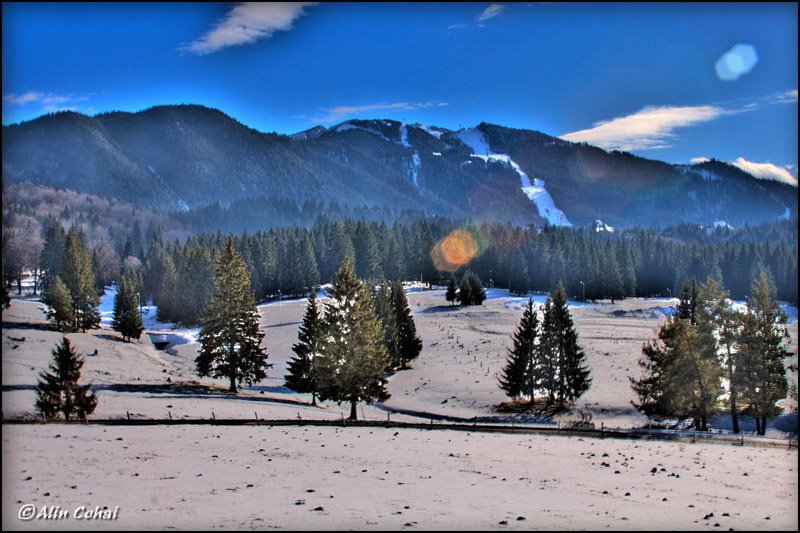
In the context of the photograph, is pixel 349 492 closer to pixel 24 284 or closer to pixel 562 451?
pixel 562 451

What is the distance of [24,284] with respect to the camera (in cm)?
13975

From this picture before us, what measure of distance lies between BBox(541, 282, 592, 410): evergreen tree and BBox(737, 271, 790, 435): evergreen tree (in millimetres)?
13056

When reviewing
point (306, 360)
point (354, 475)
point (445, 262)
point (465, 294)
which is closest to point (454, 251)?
point (445, 262)

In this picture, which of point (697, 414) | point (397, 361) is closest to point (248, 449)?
point (697, 414)

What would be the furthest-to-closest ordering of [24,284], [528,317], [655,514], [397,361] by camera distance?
[24,284] → [397,361] → [528,317] → [655,514]

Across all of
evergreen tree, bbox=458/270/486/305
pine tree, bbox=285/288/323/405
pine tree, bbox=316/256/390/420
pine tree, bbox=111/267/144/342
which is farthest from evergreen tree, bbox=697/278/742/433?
evergreen tree, bbox=458/270/486/305

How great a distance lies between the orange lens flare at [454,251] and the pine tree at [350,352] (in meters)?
105

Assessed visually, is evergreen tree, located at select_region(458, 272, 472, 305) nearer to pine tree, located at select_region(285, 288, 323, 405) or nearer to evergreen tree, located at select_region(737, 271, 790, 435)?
pine tree, located at select_region(285, 288, 323, 405)

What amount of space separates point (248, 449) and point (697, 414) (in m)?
28.0

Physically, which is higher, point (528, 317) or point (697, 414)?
point (528, 317)

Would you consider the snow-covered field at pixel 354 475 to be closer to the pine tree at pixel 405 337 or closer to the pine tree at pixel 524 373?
the pine tree at pixel 524 373

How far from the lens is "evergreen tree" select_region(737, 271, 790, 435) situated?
3472 cm
